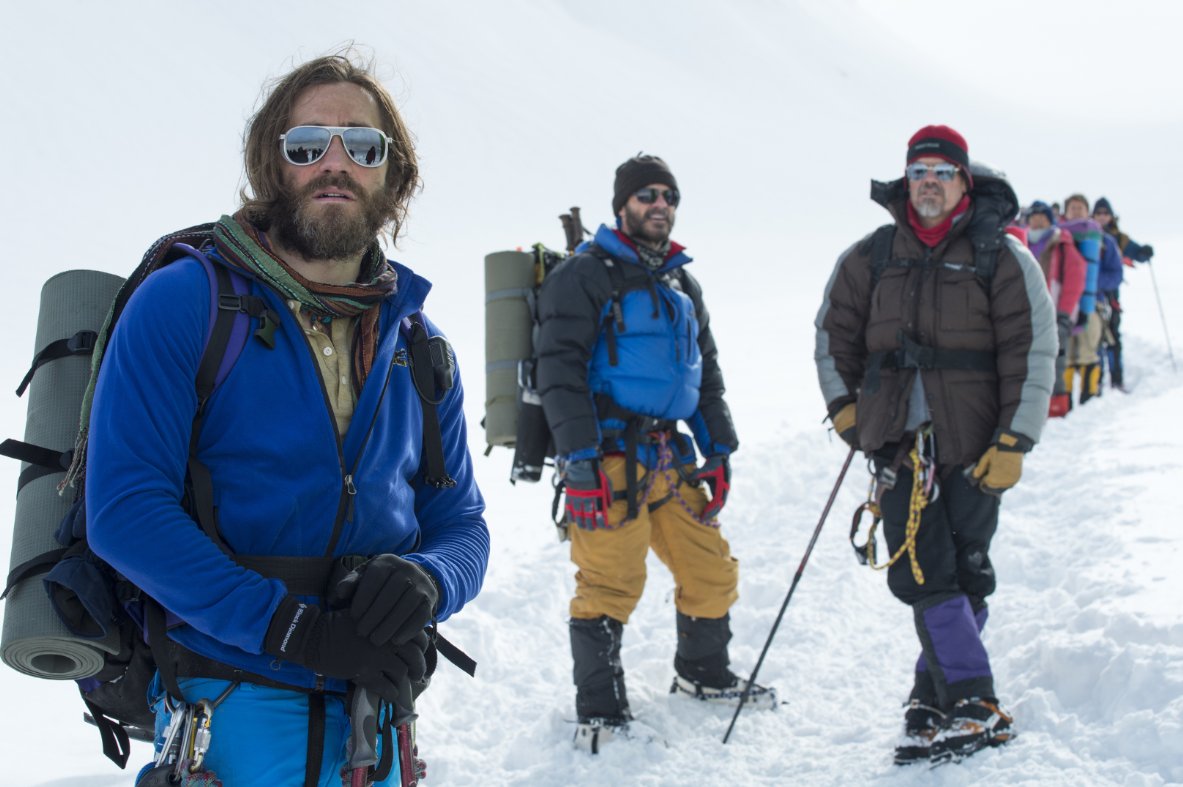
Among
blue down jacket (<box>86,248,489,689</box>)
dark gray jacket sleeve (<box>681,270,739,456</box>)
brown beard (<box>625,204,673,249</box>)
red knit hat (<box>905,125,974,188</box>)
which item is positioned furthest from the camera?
dark gray jacket sleeve (<box>681,270,739,456</box>)

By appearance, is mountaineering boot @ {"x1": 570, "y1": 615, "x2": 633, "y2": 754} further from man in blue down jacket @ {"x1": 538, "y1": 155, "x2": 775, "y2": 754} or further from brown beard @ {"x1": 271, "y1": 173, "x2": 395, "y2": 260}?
brown beard @ {"x1": 271, "y1": 173, "x2": 395, "y2": 260}

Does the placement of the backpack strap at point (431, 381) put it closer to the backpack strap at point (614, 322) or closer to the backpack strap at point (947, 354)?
the backpack strap at point (614, 322)

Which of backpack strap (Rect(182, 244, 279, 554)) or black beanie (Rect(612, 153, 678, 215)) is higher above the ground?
black beanie (Rect(612, 153, 678, 215))

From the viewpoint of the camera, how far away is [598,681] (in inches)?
167

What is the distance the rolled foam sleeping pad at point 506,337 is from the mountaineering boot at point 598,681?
1.03m

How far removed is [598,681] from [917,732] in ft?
4.32

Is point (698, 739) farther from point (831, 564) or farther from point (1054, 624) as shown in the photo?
point (831, 564)

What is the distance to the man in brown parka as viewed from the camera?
12.7 ft

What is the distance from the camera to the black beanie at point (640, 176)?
4570mm

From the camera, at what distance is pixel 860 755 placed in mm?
3939

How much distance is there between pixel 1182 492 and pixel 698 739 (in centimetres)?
421

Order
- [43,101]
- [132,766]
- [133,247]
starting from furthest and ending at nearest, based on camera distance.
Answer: [43,101] < [133,247] < [132,766]

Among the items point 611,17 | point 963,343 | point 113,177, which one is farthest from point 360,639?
point 611,17

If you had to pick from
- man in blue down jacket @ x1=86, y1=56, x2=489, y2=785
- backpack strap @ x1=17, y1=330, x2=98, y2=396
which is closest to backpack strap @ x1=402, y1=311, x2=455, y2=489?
man in blue down jacket @ x1=86, y1=56, x2=489, y2=785
